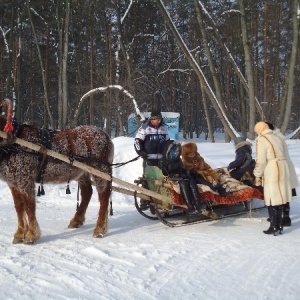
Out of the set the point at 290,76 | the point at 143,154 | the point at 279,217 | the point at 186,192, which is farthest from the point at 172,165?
the point at 290,76

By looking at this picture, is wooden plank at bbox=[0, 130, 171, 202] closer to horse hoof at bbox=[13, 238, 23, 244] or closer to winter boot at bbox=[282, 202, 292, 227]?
horse hoof at bbox=[13, 238, 23, 244]

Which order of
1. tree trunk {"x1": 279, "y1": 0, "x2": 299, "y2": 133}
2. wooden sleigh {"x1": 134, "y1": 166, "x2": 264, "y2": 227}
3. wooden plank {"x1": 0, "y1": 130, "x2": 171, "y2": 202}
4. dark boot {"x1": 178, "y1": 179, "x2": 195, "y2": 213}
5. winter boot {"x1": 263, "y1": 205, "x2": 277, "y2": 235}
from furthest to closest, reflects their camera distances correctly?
tree trunk {"x1": 279, "y1": 0, "x2": 299, "y2": 133} → wooden sleigh {"x1": 134, "y1": 166, "x2": 264, "y2": 227} → dark boot {"x1": 178, "y1": 179, "x2": 195, "y2": 213} → winter boot {"x1": 263, "y1": 205, "x2": 277, "y2": 235} → wooden plank {"x1": 0, "y1": 130, "x2": 171, "y2": 202}

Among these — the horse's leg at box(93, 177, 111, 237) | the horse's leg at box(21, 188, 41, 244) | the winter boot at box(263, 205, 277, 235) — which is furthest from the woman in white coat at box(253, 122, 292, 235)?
the horse's leg at box(21, 188, 41, 244)

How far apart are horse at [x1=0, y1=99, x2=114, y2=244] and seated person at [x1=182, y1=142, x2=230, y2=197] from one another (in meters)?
1.14

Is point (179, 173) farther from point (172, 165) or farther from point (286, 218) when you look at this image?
point (286, 218)

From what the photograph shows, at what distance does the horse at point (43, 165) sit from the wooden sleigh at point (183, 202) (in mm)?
729

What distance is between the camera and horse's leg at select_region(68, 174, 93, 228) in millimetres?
5695

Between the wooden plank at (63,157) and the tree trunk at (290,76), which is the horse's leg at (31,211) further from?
the tree trunk at (290,76)

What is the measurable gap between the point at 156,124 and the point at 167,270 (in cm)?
292

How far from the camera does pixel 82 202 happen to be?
19.3 ft

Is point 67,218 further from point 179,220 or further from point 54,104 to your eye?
point 54,104

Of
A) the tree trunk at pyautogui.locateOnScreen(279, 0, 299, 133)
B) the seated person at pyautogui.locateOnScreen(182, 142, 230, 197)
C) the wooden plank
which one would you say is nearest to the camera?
the wooden plank

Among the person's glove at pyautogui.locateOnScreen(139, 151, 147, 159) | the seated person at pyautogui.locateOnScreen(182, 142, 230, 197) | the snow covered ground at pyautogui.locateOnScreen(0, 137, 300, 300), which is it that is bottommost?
the snow covered ground at pyautogui.locateOnScreen(0, 137, 300, 300)

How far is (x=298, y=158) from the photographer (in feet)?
33.2
